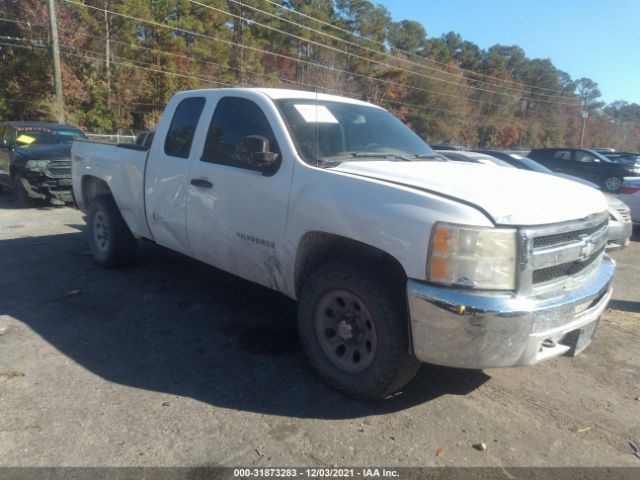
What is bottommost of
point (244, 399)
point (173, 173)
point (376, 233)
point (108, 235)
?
point (244, 399)

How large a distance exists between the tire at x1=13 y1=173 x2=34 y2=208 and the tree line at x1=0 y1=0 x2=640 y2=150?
27.5ft

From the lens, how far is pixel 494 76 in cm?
7306

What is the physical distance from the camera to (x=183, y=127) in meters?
4.82

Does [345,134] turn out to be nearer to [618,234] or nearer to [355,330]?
[355,330]

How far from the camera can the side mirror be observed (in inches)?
143

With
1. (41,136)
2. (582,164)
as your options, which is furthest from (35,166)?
(582,164)

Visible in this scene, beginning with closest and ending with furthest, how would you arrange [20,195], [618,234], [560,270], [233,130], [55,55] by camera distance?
[560,270]
[233,130]
[618,234]
[20,195]
[55,55]

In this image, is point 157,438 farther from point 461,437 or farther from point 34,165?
point 34,165

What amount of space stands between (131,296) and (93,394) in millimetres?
1968

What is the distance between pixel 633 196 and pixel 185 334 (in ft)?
31.4

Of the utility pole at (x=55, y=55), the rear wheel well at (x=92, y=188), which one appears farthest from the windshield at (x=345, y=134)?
the utility pole at (x=55, y=55)

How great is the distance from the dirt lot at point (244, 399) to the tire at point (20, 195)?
21.3ft

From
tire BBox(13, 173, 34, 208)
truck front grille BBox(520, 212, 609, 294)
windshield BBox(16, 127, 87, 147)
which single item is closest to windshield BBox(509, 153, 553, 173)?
truck front grille BBox(520, 212, 609, 294)

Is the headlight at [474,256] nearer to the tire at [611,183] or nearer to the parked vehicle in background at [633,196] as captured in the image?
the parked vehicle in background at [633,196]
